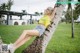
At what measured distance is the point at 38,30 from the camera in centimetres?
333

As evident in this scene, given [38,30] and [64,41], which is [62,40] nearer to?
[64,41]

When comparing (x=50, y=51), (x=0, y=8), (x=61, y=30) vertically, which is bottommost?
(x=50, y=51)

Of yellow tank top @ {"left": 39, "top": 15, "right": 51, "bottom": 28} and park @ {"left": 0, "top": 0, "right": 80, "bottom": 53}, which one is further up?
yellow tank top @ {"left": 39, "top": 15, "right": 51, "bottom": 28}

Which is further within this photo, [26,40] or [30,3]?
[30,3]

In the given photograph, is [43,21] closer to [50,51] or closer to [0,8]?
[50,51]

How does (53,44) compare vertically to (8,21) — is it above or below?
below

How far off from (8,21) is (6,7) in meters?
0.20

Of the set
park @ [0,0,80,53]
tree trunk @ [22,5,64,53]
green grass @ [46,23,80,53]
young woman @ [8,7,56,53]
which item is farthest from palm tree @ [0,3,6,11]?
green grass @ [46,23,80,53]

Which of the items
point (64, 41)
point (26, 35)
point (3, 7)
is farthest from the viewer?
point (3, 7)

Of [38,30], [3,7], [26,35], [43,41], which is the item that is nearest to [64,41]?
[43,41]

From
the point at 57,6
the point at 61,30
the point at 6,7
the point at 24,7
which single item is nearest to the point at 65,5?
the point at 57,6

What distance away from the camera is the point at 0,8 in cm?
370

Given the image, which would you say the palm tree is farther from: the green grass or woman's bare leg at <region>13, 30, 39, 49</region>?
the green grass

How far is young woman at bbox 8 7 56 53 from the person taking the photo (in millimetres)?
3336
